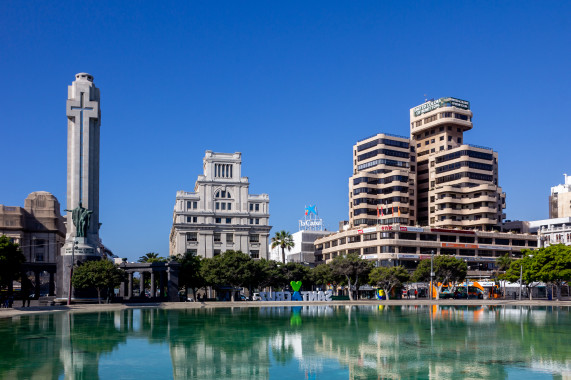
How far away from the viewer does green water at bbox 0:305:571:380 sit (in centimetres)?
2381

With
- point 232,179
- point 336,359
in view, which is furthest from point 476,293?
point 336,359

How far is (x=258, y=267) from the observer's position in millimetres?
98500

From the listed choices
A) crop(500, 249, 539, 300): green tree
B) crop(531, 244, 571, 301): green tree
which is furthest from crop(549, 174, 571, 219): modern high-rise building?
crop(531, 244, 571, 301): green tree

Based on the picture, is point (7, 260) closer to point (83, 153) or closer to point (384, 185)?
point (83, 153)

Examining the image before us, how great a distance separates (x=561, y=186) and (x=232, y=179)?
11629 centimetres

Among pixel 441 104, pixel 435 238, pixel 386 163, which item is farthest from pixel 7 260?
pixel 441 104

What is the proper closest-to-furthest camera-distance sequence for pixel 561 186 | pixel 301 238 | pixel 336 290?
pixel 336 290 → pixel 301 238 → pixel 561 186

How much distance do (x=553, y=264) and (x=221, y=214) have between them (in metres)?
76.8

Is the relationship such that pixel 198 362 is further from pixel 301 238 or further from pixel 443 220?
pixel 301 238

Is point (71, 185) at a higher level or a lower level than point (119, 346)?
higher

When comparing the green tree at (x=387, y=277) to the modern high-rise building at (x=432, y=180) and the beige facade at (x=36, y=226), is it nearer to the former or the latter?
the modern high-rise building at (x=432, y=180)

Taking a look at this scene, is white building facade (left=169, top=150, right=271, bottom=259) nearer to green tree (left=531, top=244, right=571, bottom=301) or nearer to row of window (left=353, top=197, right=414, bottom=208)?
row of window (left=353, top=197, right=414, bottom=208)

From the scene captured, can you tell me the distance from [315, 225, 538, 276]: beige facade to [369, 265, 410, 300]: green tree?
22.8m

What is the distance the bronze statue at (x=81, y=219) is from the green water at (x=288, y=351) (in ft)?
146
